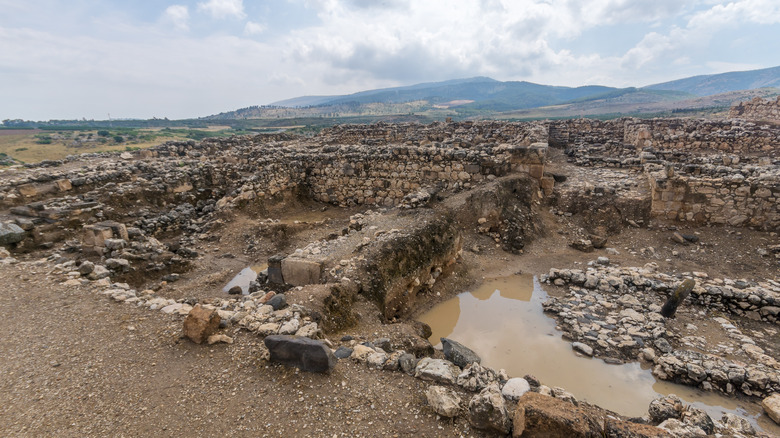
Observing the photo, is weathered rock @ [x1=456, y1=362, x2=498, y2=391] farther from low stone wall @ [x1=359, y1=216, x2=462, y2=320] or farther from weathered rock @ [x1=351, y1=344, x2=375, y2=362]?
low stone wall @ [x1=359, y1=216, x2=462, y2=320]

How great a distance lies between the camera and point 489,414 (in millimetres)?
3412

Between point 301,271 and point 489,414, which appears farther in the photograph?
point 301,271

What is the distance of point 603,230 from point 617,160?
18.9 ft

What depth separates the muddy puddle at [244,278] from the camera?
9.02 m

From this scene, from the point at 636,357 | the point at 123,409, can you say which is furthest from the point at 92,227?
the point at 636,357

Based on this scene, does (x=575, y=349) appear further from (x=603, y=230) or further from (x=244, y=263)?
(x=244, y=263)

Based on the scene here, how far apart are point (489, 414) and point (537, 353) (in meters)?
3.68

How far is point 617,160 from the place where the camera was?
15172 mm

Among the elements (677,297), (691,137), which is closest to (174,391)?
(677,297)

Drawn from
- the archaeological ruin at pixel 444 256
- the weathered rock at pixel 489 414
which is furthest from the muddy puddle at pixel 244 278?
the weathered rock at pixel 489 414

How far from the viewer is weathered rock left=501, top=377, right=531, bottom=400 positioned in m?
3.82

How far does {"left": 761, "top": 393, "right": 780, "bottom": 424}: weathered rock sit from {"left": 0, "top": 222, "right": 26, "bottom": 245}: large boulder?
15.5 m

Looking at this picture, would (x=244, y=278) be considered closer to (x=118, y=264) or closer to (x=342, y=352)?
(x=118, y=264)

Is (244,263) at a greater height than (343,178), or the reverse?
(343,178)
